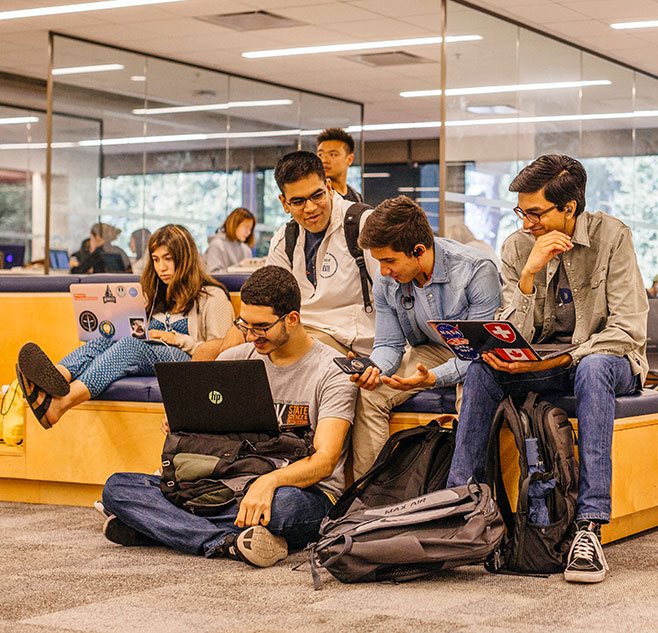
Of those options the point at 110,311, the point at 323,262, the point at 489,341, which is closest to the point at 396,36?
the point at 110,311

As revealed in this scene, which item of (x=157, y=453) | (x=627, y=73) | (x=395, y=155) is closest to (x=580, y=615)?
(x=157, y=453)

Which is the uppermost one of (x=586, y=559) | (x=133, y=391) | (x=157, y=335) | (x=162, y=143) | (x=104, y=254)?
(x=162, y=143)

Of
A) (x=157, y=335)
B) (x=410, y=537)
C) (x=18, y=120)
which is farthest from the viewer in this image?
(x=18, y=120)

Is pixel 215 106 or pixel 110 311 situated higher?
pixel 215 106

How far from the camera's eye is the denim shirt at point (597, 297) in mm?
3764

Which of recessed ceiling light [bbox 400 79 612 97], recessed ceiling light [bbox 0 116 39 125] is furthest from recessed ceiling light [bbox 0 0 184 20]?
recessed ceiling light [bbox 0 116 39 125]

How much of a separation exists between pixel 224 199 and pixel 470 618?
10.1 m

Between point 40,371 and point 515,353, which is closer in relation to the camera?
point 515,353

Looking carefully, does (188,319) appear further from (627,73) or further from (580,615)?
(627,73)

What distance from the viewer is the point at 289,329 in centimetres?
397

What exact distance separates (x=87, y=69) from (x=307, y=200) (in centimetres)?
712

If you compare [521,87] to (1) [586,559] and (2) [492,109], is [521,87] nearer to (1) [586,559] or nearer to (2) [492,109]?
(2) [492,109]

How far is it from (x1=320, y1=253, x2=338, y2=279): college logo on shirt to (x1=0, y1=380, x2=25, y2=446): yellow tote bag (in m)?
1.59

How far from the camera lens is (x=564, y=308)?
3.92 m
